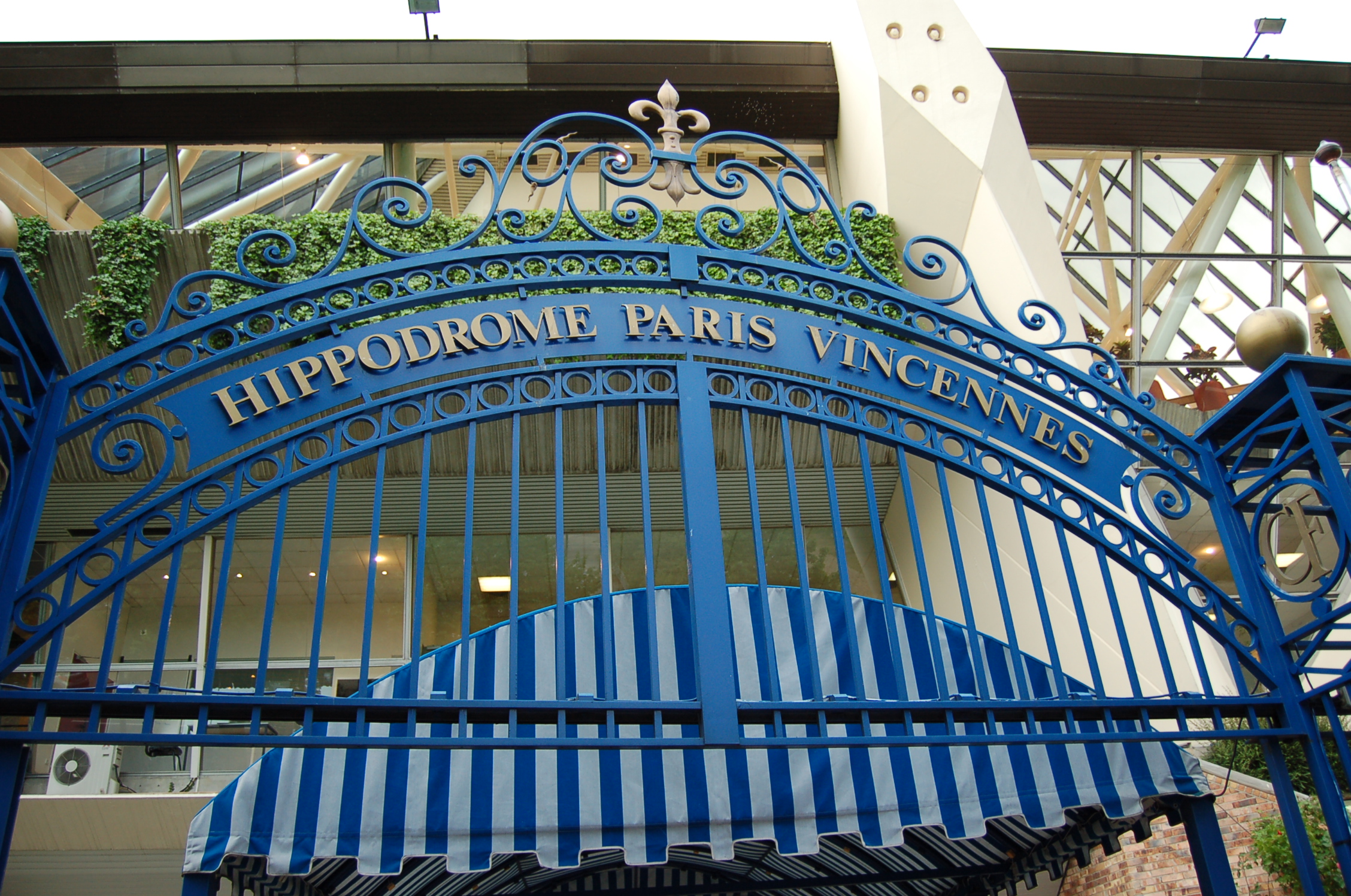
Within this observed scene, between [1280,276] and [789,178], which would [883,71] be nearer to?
[789,178]

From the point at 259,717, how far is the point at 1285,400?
16.2ft

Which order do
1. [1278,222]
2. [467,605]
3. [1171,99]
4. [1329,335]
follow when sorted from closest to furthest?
1. [467,605]
2. [1171,99]
3. [1278,222]
4. [1329,335]

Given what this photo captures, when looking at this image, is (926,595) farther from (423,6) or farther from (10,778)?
(423,6)

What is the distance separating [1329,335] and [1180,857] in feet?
34.7

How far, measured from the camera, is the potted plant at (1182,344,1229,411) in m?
13.6

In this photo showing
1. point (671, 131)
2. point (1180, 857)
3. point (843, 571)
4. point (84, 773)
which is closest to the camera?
point (843, 571)

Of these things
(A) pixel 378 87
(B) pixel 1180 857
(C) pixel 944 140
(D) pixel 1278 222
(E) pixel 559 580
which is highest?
(A) pixel 378 87

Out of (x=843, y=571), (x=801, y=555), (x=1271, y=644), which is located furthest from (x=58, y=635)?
(x=1271, y=644)

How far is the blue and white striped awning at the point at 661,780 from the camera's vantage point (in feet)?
17.5

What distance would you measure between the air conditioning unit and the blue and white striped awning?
603cm

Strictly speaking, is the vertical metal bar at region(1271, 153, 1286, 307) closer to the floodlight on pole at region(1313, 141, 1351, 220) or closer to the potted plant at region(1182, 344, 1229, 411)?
the potted plant at region(1182, 344, 1229, 411)

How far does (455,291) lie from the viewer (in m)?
5.06

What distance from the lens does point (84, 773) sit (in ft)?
35.2

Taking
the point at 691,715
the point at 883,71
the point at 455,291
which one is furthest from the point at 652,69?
the point at 691,715
